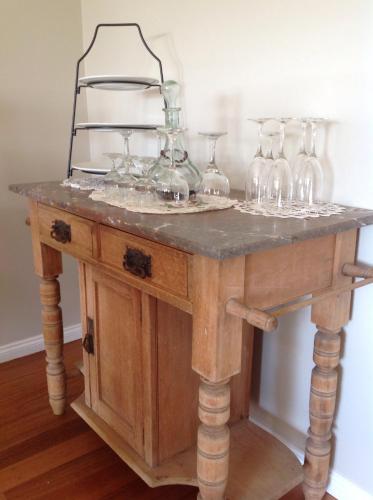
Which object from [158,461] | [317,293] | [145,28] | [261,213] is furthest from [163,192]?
[145,28]

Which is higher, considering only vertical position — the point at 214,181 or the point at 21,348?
the point at 214,181

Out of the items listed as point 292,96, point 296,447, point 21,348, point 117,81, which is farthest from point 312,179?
point 21,348

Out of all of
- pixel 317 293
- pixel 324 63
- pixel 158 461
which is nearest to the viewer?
pixel 317 293

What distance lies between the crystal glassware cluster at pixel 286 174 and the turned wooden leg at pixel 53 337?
81 cm

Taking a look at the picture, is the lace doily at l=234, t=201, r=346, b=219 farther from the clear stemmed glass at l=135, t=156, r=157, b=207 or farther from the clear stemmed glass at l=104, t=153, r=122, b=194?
the clear stemmed glass at l=104, t=153, r=122, b=194

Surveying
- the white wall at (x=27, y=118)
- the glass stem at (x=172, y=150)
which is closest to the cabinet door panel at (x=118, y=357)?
the glass stem at (x=172, y=150)

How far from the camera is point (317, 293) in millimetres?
1114

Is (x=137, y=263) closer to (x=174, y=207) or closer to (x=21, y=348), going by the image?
(x=174, y=207)

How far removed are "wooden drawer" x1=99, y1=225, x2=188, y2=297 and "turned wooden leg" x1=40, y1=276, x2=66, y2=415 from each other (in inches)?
22.5

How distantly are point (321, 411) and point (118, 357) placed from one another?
63 centimetres

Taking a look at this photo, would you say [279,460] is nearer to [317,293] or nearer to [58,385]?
[317,293]

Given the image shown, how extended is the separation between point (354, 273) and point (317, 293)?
10cm

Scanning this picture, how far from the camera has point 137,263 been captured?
1.06m

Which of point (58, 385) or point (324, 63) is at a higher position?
point (324, 63)
